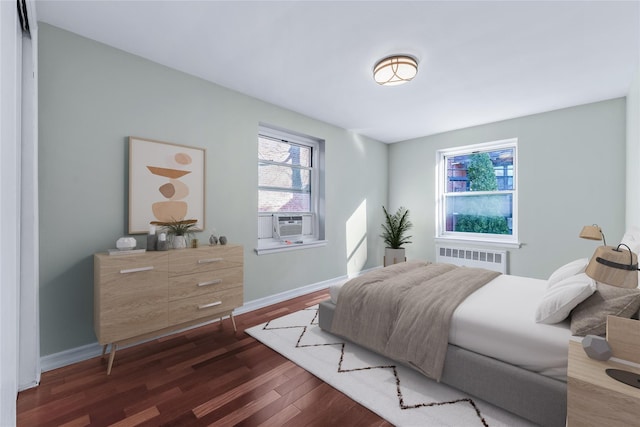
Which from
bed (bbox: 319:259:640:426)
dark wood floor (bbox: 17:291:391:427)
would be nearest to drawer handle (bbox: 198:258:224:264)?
dark wood floor (bbox: 17:291:391:427)

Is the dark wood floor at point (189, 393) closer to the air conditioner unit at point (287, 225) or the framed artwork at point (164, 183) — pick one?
the framed artwork at point (164, 183)

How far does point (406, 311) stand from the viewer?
2.07 meters

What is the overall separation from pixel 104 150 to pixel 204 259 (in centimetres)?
120

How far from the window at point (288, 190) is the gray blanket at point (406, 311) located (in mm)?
1434

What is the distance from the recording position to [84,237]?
2203 mm

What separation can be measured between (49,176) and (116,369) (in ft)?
4.95

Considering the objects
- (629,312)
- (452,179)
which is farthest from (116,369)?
(452,179)

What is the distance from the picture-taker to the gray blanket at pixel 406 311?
1.89m

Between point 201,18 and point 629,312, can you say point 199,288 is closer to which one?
point 201,18

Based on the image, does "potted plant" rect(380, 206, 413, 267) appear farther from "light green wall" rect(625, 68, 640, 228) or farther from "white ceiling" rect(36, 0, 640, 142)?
"light green wall" rect(625, 68, 640, 228)

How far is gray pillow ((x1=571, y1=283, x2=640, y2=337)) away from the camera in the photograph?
1.41 m

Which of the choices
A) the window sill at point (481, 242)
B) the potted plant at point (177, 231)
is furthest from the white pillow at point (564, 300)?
the potted plant at point (177, 231)

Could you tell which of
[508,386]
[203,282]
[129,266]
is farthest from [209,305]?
[508,386]

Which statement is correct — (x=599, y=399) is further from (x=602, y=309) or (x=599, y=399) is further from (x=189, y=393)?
(x=189, y=393)
